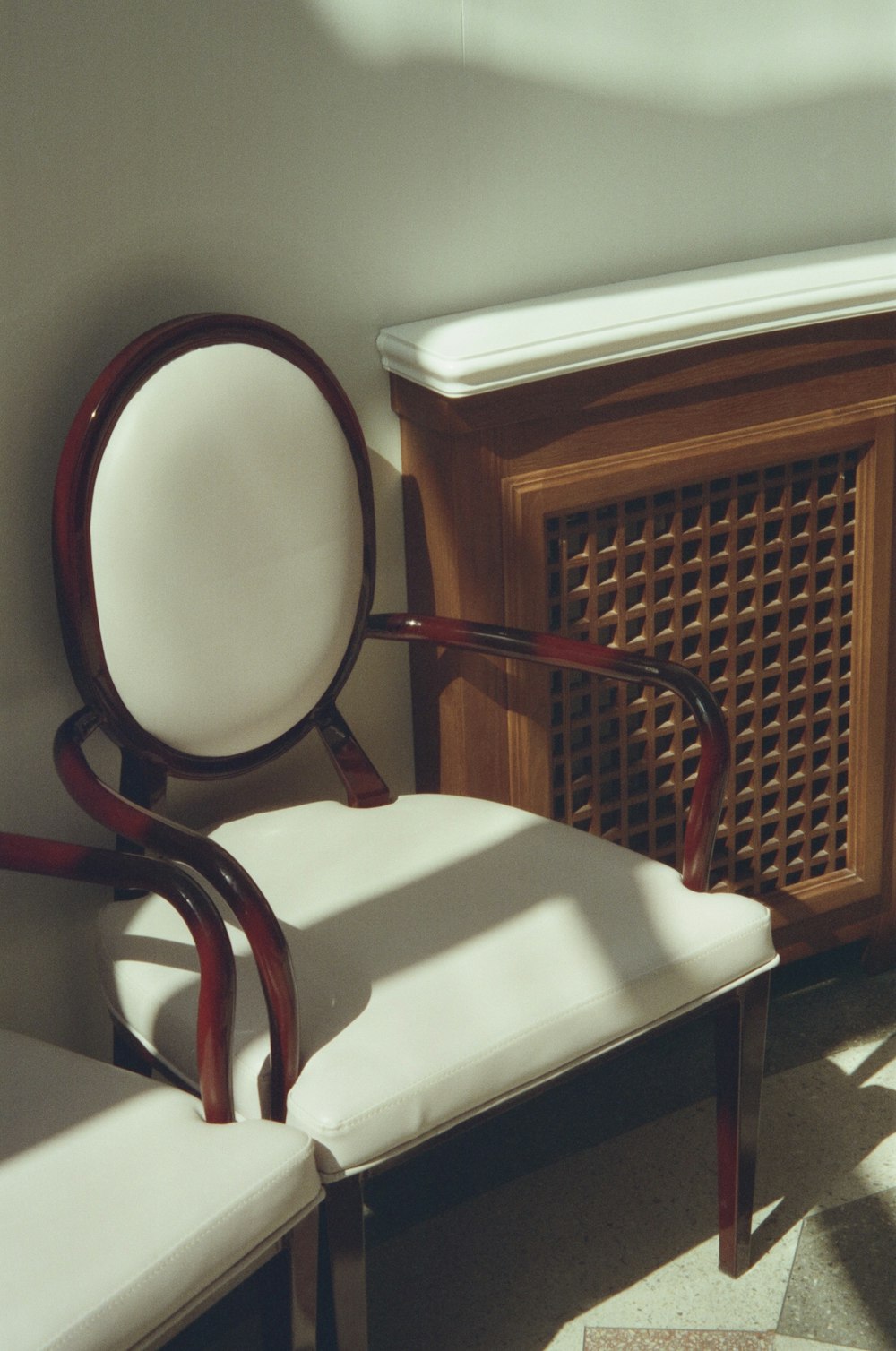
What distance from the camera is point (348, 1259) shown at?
4.56 feet

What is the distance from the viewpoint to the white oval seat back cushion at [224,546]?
1.56m

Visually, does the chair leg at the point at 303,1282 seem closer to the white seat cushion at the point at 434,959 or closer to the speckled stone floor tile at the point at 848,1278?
the white seat cushion at the point at 434,959

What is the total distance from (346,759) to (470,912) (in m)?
0.31

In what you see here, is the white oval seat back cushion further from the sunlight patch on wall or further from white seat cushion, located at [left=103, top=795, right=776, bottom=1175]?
the sunlight patch on wall

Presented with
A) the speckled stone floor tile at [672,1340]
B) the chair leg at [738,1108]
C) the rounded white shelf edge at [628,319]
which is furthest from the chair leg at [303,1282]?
the rounded white shelf edge at [628,319]

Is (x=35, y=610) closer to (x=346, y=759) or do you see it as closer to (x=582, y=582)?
(x=346, y=759)

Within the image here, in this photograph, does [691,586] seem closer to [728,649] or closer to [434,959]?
[728,649]

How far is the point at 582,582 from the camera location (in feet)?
6.47

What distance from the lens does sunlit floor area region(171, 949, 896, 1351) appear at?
1703mm

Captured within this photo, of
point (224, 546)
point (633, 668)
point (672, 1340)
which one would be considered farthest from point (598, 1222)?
point (224, 546)

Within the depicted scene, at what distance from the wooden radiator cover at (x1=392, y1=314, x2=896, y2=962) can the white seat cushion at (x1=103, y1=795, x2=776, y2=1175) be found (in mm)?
262

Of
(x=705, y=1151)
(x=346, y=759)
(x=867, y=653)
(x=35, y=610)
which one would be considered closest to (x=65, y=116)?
(x=35, y=610)

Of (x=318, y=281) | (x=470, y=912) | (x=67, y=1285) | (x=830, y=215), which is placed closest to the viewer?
(x=67, y=1285)

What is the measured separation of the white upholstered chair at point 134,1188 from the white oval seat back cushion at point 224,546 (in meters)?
0.27
